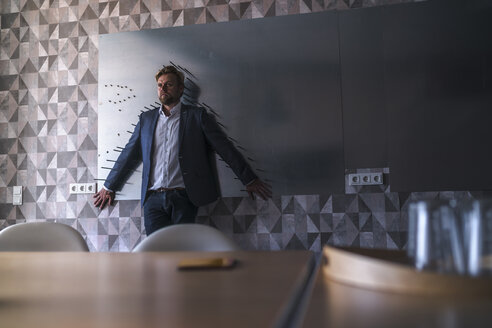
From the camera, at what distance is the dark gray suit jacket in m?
3.38

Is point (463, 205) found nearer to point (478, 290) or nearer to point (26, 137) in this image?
point (478, 290)

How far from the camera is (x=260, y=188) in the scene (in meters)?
3.39

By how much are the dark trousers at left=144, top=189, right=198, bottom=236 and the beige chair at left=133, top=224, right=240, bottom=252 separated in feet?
4.54

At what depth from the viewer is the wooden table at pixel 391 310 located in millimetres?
575

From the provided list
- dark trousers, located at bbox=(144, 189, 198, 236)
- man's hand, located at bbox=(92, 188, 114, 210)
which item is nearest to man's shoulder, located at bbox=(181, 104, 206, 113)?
dark trousers, located at bbox=(144, 189, 198, 236)

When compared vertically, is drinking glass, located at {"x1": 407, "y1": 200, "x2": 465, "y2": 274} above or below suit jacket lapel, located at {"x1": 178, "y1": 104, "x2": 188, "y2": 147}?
below

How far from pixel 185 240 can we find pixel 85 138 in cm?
219

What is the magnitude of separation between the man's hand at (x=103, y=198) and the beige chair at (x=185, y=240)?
183cm

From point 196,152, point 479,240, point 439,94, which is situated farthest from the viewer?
point 196,152

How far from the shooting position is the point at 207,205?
3.49 m

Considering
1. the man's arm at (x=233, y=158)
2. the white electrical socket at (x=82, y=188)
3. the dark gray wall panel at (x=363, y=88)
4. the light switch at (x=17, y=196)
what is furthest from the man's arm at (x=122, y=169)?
the dark gray wall panel at (x=363, y=88)

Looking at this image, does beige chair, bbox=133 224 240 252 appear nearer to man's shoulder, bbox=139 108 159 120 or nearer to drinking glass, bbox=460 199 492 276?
drinking glass, bbox=460 199 492 276

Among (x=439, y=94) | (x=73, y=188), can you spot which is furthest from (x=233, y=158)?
(x=439, y=94)

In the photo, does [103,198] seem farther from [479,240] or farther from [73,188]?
[479,240]
